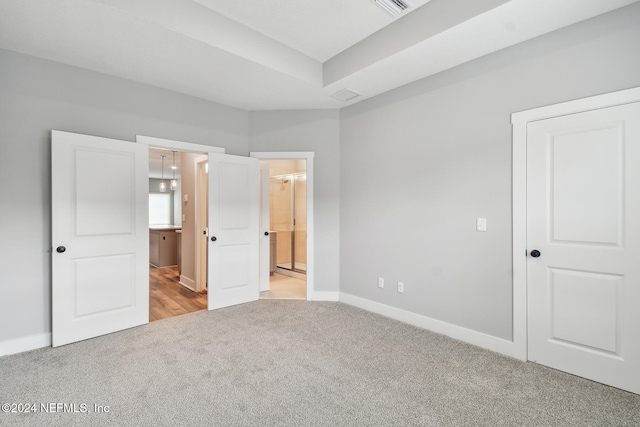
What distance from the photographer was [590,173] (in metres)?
2.25

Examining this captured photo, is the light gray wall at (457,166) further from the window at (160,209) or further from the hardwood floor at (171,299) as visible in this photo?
the window at (160,209)

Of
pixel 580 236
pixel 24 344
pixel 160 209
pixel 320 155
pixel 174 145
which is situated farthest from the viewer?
pixel 160 209

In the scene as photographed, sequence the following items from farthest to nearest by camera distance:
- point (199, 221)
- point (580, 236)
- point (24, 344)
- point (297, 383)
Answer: point (199, 221) → point (24, 344) → point (580, 236) → point (297, 383)

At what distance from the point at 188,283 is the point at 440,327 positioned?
3936mm

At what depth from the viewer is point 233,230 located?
4066mm

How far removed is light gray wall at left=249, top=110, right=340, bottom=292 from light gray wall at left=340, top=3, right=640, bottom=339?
0.93 feet

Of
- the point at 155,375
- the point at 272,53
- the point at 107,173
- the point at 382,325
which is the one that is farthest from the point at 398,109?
the point at 155,375

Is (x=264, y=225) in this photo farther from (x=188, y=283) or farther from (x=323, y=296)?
(x=188, y=283)

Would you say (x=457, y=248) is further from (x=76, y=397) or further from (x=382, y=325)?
(x=76, y=397)

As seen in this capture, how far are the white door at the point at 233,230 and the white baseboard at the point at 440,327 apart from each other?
145 centimetres

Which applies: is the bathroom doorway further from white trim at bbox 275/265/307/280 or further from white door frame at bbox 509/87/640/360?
white door frame at bbox 509/87/640/360

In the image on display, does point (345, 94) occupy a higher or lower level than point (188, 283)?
higher

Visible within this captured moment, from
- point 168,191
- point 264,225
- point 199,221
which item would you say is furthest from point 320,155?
point 168,191

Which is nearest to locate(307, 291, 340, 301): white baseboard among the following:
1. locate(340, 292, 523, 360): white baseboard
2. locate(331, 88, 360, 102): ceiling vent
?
locate(340, 292, 523, 360): white baseboard
